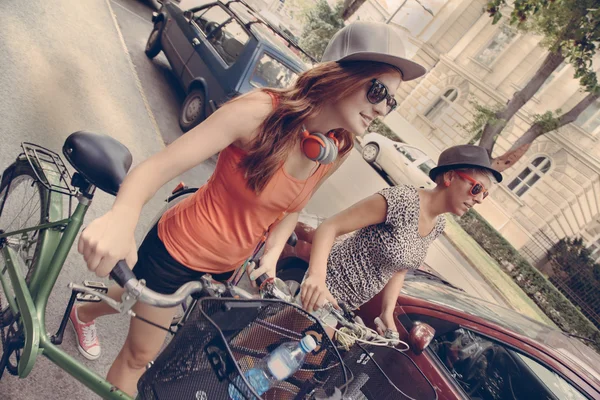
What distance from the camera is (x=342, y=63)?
149 centimetres

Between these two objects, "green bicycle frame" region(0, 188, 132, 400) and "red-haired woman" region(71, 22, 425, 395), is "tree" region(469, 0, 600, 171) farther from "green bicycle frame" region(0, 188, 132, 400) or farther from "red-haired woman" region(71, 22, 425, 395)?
"green bicycle frame" region(0, 188, 132, 400)

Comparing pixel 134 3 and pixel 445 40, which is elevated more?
pixel 445 40

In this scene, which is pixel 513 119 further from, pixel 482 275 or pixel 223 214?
pixel 223 214

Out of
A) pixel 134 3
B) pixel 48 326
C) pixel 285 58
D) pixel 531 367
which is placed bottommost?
pixel 48 326

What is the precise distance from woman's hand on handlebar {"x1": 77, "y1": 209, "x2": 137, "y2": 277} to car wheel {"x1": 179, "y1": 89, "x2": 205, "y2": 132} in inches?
200

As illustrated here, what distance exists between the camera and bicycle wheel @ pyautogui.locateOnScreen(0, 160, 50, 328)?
192 centimetres

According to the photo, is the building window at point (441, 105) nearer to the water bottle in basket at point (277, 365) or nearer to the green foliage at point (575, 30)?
the green foliage at point (575, 30)

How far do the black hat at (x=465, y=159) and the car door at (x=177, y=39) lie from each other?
5412 millimetres

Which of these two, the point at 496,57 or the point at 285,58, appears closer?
the point at 285,58

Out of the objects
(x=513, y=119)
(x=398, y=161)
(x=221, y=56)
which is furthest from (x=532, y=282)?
(x=221, y=56)

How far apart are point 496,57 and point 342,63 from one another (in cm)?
2164

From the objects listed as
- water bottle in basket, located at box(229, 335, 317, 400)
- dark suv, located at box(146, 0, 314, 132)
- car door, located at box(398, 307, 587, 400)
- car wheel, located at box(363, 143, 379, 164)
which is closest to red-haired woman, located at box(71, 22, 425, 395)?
water bottle in basket, located at box(229, 335, 317, 400)

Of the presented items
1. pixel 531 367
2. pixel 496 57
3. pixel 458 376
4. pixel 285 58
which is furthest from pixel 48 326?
pixel 496 57

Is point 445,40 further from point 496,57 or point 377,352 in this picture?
point 377,352
